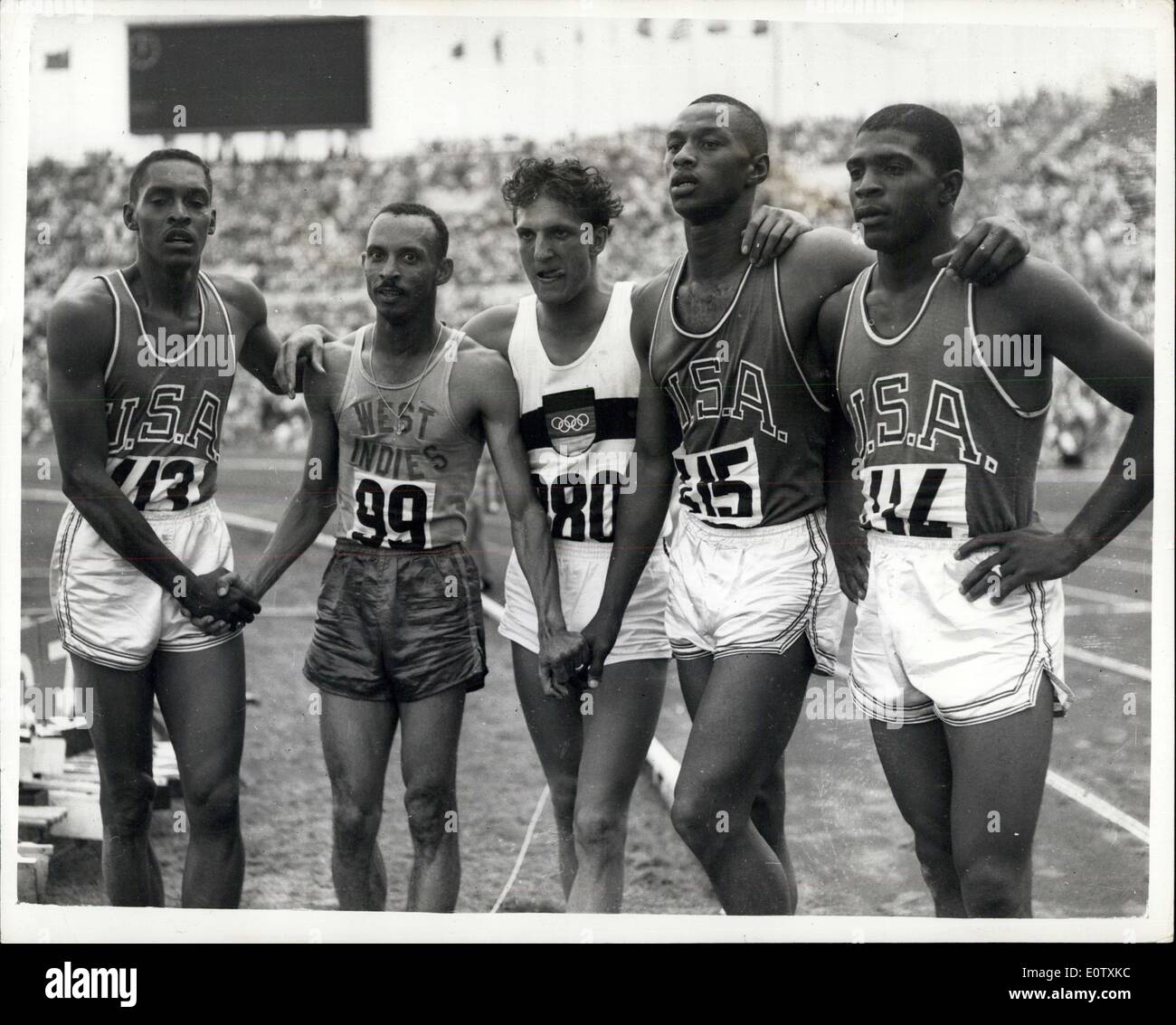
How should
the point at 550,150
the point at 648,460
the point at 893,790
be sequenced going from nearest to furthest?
1. the point at 893,790
2. the point at 648,460
3. the point at 550,150

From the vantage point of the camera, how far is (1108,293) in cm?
478

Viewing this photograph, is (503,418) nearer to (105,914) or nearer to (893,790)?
(893,790)

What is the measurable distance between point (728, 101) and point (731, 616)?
5.39 ft

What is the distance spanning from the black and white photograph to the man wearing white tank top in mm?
14

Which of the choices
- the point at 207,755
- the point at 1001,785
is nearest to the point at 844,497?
the point at 1001,785

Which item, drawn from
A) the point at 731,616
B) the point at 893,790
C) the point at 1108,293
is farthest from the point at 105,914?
the point at 1108,293

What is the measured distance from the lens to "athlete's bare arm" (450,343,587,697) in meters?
4.36

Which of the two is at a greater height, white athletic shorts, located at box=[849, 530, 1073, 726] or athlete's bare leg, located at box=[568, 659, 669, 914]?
white athletic shorts, located at box=[849, 530, 1073, 726]

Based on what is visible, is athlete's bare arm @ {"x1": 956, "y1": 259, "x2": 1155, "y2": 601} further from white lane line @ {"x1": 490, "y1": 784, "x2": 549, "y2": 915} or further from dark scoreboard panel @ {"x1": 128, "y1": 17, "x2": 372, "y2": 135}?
dark scoreboard panel @ {"x1": 128, "y1": 17, "x2": 372, "y2": 135}

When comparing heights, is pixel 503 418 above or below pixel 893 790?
above

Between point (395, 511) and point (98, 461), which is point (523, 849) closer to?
point (395, 511)

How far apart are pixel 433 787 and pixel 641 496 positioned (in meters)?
1.16

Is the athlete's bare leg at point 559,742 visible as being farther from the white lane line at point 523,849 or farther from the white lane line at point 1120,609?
the white lane line at point 1120,609

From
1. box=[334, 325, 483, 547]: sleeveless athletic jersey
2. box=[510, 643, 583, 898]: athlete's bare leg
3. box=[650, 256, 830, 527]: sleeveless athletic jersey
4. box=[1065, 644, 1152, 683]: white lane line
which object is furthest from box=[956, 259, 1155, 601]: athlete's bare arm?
box=[334, 325, 483, 547]: sleeveless athletic jersey
